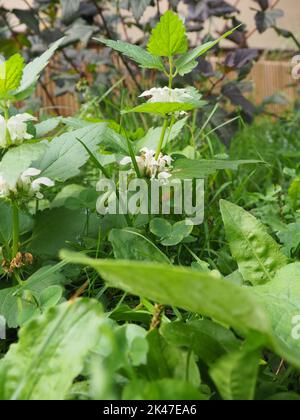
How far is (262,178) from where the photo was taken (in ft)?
4.66

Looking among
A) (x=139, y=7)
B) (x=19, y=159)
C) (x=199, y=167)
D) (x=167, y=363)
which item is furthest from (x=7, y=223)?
(x=139, y=7)

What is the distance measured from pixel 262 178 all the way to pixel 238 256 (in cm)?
79

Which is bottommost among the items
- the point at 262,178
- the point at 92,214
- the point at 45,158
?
the point at 262,178

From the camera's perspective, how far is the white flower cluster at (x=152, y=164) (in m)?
0.77

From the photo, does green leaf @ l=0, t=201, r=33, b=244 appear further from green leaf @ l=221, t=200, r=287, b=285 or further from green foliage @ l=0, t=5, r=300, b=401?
green leaf @ l=221, t=200, r=287, b=285

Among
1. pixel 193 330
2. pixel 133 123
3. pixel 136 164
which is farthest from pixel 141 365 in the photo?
pixel 133 123

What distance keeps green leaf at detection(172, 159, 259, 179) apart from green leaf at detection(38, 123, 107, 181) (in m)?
0.12

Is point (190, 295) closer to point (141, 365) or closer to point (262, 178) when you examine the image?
point (141, 365)

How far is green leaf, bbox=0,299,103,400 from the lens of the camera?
0.40m

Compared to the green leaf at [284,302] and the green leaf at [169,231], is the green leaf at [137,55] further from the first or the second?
the green leaf at [284,302]

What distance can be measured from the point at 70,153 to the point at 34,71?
0.39 ft

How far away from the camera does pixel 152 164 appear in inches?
30.2

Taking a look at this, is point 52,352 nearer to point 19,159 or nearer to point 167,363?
point 167,363

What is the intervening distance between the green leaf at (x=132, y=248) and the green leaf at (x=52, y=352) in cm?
24
